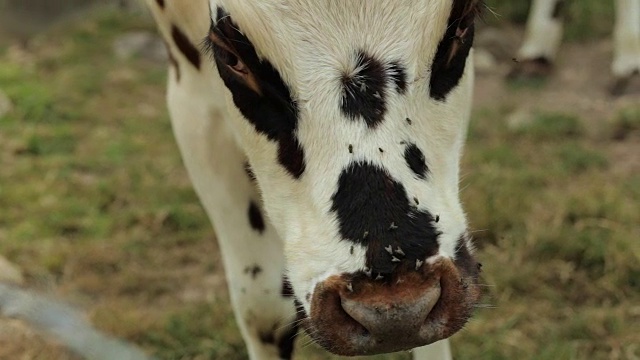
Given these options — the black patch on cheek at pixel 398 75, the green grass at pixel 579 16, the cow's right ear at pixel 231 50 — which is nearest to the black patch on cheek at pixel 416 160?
the black patch on cheek at pixel 398 75

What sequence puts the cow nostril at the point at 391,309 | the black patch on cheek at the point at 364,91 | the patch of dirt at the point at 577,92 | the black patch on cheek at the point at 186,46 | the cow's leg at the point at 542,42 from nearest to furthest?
the cow nostril at the point at 391,309 → the black patch on cheek at the point at 364,91 → the black patch on cheek at the point at 186,46 → the patch of dirt at the point at 577,92 → the cow's leg at the point at 542,42

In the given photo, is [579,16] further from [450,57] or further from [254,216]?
[450,57]

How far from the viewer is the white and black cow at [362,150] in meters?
1.61

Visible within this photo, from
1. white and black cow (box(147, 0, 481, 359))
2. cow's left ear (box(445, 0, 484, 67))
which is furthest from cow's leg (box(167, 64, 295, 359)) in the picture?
cow's left ear (box(445, 0, 484, 67))

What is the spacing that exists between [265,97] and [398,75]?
293mm

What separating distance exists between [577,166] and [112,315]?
7.50 feet

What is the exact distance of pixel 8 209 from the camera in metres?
4.61

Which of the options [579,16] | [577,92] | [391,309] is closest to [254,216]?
[391,309]

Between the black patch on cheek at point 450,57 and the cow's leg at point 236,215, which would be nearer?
the black patch on cheek at point 450,57

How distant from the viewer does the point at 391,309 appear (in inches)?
61.9

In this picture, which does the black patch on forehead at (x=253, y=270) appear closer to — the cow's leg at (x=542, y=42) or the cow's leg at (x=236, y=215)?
the cow's leg at (x=236, y=215)

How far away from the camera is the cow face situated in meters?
1.61

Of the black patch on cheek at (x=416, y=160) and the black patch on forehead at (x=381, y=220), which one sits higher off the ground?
the black patch on cheek at (x=416, y=160)

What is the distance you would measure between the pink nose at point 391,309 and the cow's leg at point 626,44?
3.99 meters
